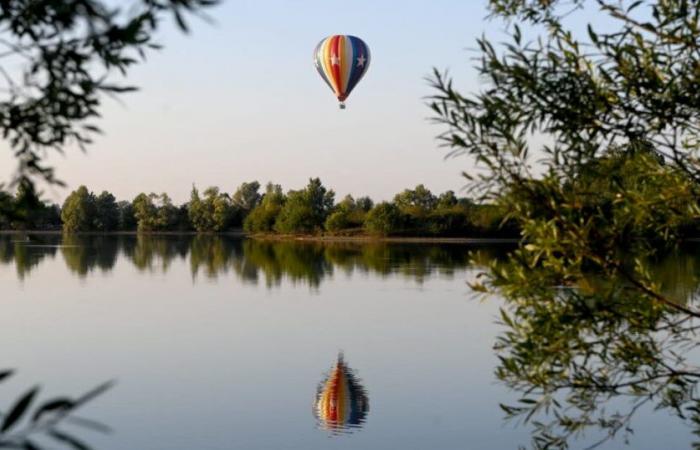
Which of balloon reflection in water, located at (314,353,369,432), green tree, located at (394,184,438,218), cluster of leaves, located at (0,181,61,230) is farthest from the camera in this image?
green tree, located at (394,184,438,218)

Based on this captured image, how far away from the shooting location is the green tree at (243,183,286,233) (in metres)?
97.3

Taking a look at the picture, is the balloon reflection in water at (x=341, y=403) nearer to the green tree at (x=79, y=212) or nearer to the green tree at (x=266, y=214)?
the green tree at (x=266, y=214)

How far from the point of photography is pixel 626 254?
562 centimetres

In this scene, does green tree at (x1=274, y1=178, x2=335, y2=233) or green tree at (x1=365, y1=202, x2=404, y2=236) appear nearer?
green tree at (x1=365, y1=202, x2=404, y2=236)

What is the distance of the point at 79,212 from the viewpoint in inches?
4451

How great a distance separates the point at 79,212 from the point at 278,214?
1136 inches

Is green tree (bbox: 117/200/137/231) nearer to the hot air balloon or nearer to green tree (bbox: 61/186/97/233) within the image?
green tree (bbox: 61/186/97/233)

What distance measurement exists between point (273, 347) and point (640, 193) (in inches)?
631

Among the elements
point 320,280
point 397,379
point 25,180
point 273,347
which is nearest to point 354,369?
point 397,379

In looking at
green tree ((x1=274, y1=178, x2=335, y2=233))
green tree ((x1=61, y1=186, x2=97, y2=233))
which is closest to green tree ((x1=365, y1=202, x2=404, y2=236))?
green tree ((x1=274, y1=178, x2=335, y2=233))

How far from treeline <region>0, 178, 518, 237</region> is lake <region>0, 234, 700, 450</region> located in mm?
23474

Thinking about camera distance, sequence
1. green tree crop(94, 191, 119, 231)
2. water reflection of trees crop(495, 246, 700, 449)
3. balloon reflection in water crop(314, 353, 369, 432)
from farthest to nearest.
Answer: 1. green tree crop(94, 191, 119, 231)
2. balloon reflection in water crop(314, 353, 369, 432)
3. water reflection of trees crop(495, 246, 700, 449)

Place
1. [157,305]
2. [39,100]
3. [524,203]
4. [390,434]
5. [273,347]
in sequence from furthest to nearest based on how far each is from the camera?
[157,305], [273,347], [390,434], [524,203], [39,100]

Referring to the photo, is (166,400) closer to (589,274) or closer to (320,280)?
(589,274)
